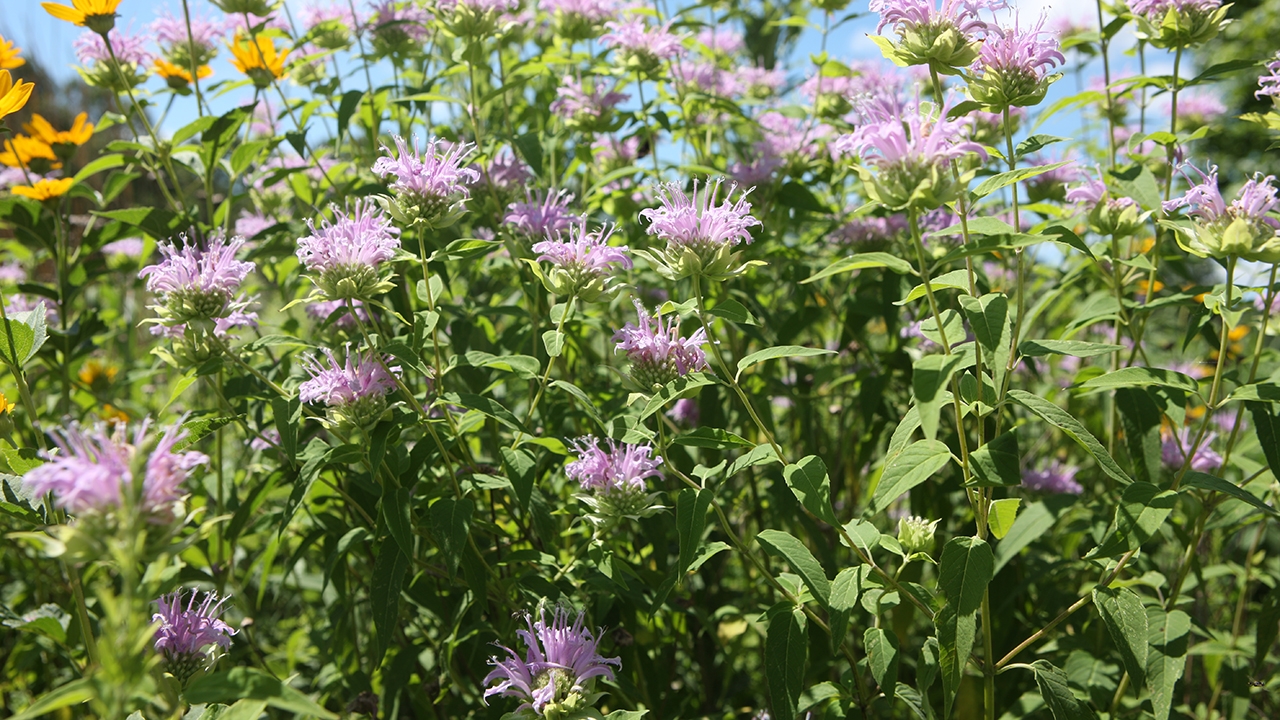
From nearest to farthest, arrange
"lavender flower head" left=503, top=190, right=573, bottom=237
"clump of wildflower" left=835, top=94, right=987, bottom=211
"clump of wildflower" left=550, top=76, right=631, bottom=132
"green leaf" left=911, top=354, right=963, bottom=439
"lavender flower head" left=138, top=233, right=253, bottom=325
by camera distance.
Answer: "green leaf" left=911, top=354, right=963, bottom=439
"clump of wildflower" left=835, top=94, right=987, bottom=211
"lavender flower head" left=138, top=233, right=253, bottom=325
"lavender flower head" left=503, top=190, right=573, bottom=237
"clump of wildflower" left=550, top=76, right=631, bottom=132

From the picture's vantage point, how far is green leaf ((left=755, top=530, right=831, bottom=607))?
1299mm

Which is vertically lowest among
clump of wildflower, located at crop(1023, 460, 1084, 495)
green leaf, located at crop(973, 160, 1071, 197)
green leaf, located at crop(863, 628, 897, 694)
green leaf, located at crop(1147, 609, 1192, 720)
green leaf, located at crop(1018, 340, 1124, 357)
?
clump of wildflower, located at crop(1023, 460, 1084, 495)

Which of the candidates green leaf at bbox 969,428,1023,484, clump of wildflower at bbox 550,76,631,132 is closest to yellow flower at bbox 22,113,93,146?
clump of wildflower at bbox 550,76,631,132

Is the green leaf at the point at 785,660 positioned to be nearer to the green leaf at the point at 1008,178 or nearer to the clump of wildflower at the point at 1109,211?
the green leaf at the point at 1008,178

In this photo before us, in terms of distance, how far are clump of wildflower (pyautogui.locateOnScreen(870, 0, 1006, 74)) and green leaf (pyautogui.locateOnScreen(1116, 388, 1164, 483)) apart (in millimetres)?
825

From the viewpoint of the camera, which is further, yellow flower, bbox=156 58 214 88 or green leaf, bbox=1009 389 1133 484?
yellow flower, bbox=156 58 214 88

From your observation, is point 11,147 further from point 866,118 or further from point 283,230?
point 866,118

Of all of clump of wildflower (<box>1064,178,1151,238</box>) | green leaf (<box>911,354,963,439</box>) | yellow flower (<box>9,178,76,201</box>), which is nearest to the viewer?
green leaf (<box>911,354,963,439</box>)

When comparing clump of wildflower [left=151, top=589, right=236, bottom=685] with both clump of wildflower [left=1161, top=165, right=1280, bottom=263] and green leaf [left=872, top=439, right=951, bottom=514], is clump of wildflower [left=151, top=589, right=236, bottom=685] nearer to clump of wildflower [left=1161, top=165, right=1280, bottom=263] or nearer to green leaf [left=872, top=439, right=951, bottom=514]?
green leaf [left=872, top=439, right=951, bottom=514]

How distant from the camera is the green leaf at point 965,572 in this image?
1234 millimetres

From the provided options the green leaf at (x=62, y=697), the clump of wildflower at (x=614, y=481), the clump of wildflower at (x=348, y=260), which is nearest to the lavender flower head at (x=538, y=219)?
the clump of wildflower at (x=348, y=260)

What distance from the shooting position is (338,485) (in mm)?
1808

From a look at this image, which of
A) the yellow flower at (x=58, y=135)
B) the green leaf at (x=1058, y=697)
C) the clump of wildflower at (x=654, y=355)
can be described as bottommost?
the green leaf at (x=1058, y=697)

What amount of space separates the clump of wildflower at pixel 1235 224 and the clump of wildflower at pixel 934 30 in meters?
0.40
